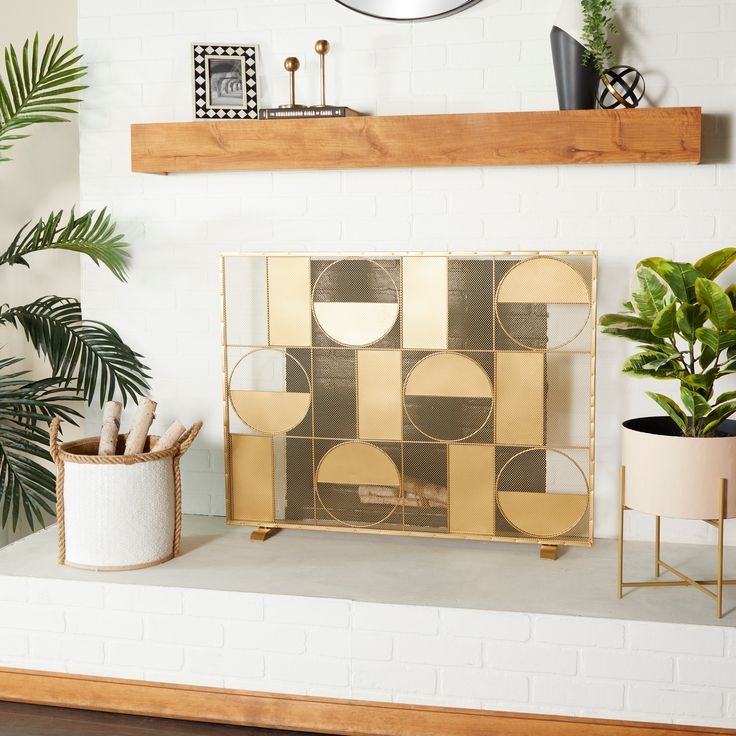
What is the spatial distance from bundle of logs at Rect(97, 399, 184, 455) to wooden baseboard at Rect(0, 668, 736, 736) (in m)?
0.61

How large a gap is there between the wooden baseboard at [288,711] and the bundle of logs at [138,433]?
0.61 meters

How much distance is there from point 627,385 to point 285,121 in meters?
1.23

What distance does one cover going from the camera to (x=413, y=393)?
8.96ft

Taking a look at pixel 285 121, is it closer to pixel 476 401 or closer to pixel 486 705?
pixel 476 401

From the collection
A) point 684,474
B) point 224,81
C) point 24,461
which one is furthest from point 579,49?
point 24,461

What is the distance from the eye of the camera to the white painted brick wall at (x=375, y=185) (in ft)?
8.52

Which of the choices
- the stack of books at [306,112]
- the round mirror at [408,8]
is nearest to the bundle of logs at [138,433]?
the stack of books at [306,112]

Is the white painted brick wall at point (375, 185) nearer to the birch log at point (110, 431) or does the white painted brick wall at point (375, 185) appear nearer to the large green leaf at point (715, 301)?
the birch log at point (110, 431)

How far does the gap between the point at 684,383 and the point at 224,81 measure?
1.58 metres

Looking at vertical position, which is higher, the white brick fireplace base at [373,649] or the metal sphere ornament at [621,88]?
the metal sphere ornament at [621,88]

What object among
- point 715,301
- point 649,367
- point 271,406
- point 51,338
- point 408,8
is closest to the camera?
point 715,301

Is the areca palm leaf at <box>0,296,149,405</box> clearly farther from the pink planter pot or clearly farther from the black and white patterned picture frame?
the pink planter pot

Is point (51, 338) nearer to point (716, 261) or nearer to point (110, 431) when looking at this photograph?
point (110, 431)

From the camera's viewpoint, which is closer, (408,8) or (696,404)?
(696,404)
